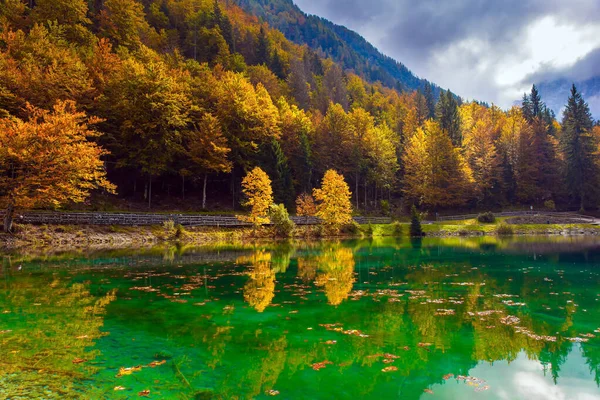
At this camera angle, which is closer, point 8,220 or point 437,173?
point 8,220

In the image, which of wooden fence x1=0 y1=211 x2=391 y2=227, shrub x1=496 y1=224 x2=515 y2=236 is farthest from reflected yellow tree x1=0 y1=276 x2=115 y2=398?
shrub x1=496 y1=224 x2=515 y2=236

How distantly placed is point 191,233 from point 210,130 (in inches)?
670

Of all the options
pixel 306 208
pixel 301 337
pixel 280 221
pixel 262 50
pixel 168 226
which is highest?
pixel 262 50

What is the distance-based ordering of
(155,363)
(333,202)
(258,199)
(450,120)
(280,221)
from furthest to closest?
(450,120), (333,202), (258,199), (280,221), (155,363)

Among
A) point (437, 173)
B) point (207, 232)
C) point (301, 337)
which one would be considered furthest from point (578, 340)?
point (437, 173)

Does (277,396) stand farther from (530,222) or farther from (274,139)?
(530,222)

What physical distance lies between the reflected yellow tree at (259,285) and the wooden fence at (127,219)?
73.3 ft

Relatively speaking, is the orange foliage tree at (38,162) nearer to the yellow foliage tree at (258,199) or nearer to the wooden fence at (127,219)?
the wooden fence at (127,219)

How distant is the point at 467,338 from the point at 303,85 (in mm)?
86963

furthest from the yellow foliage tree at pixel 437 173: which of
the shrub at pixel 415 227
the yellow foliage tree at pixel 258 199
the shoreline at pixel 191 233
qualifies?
the yellow foliage tree at pixel 258 199

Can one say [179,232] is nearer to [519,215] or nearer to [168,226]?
[168,226]

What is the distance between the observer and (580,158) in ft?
231

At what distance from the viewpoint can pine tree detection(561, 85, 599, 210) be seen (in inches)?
2736

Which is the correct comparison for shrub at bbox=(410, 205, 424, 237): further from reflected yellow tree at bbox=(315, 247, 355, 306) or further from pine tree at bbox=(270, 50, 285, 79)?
pine tree at bbox=(270, 50, 285, 79)
